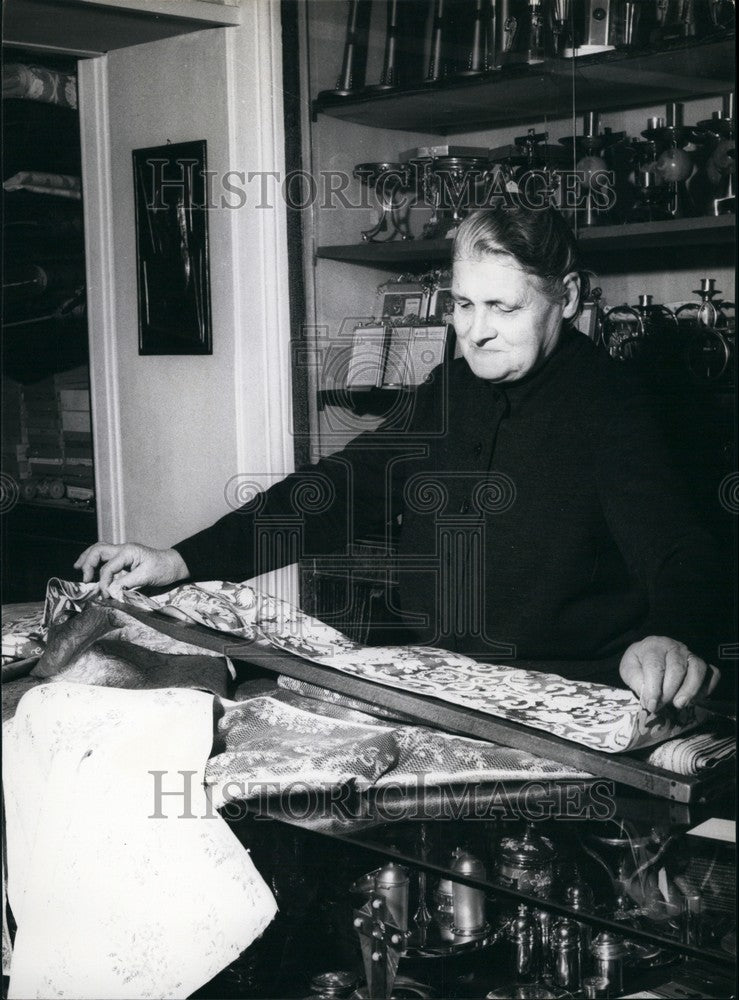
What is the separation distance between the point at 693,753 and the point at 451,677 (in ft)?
0.81

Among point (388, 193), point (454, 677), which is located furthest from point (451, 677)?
point (388, 193)

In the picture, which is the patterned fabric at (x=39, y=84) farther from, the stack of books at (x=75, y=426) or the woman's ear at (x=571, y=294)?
the woman's ear at (x=571, y=294)

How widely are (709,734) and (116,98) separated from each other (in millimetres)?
1052

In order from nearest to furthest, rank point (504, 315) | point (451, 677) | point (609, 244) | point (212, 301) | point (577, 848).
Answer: point (577, 848)
point (451, 677)
point (504, 315)
point (212, 301)
point (609, 244)

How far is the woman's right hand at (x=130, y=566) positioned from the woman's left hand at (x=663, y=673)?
25.1 inches

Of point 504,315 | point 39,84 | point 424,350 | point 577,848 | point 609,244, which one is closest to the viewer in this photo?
point 577,848

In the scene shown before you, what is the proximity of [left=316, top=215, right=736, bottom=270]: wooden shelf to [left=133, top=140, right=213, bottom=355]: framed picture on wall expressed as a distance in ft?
1.84

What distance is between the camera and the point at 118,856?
1.04 meters

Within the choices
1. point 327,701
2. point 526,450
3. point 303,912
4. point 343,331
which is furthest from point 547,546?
point 343,331

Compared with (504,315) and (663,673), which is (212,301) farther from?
(663,673)

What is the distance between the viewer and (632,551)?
113 centimetres

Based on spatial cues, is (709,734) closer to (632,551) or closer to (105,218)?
(632,551)

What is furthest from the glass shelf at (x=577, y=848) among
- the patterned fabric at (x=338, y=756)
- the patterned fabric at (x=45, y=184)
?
the patterned fabric at (x=45, y=184)

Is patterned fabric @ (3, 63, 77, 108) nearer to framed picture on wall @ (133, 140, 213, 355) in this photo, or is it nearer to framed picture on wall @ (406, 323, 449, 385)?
framed picture on wall @ (133, 140, 213, 355)
